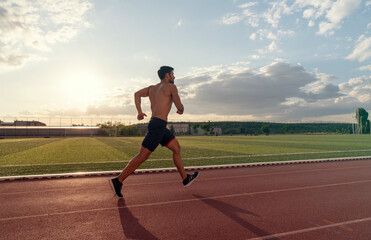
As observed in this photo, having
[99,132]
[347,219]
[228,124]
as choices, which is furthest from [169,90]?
[228,124]

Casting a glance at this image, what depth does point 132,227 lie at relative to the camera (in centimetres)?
332

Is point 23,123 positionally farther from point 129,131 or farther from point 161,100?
point 161,100

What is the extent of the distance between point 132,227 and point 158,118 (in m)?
1.93

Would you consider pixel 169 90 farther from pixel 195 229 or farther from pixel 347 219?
pixel 347 219

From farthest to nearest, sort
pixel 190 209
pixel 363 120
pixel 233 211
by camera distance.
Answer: pixel 363 120
pixel 190 209
pixel 233 211

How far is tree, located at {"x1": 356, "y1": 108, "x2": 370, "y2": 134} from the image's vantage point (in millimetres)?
93812

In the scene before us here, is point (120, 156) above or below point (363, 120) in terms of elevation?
below

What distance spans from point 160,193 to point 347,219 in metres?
3.20

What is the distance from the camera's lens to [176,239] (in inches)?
116

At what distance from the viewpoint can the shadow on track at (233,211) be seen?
126 inches

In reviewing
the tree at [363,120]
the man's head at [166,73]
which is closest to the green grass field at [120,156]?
the man's head at [166,73]

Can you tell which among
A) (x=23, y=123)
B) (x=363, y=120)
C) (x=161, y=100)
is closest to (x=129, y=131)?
(x=23, y=123)

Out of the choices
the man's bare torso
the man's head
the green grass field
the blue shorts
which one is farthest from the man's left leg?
the green grass field

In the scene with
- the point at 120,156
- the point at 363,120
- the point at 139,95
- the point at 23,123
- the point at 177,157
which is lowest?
the point at 120,156
